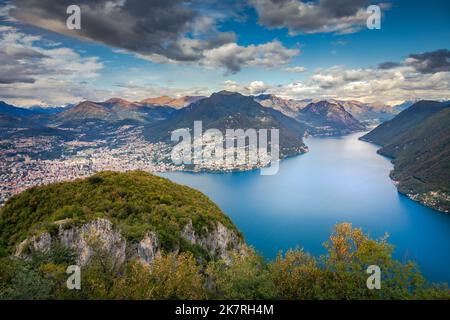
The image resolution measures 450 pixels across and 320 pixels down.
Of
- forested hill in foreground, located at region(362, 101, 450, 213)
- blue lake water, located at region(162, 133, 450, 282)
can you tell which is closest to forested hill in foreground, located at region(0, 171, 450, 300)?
blue lake water, located at region(162, 133, 450, 282)

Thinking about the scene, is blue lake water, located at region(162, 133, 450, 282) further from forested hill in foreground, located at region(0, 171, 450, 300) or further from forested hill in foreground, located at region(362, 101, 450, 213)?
forested hill in foreground, located at region(0, 171, 450, 300)

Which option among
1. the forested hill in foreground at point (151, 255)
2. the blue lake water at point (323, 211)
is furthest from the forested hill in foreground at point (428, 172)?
the forested hill in foreground at point (151, 255)

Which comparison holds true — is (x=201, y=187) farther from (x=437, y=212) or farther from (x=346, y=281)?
(x=346, y=281)

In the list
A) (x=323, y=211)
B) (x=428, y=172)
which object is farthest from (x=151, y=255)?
(x=428, y=172)

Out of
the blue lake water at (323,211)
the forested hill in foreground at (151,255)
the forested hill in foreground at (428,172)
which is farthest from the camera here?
the forested hill in foreground at (428,172)

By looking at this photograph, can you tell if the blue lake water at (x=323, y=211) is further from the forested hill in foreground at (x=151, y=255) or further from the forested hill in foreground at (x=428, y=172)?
the forested hill in foreground at (x=151, y=255)
